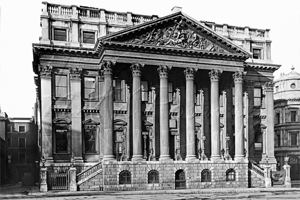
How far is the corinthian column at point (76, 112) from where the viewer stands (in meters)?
36.8

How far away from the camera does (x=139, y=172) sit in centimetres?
3441

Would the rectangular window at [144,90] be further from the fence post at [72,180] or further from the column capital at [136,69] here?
the fence post at [72,180]

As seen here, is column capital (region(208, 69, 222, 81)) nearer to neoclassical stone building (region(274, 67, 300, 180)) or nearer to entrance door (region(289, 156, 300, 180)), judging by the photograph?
entrance door (region(289, 156, 300, 180))

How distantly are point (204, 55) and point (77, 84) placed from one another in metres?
12.0

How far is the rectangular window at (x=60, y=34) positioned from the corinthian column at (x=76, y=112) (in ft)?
10.3

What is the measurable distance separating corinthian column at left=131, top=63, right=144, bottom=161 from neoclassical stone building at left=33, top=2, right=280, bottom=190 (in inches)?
3.4

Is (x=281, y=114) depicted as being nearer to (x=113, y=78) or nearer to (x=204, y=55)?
(x=204, y=55)

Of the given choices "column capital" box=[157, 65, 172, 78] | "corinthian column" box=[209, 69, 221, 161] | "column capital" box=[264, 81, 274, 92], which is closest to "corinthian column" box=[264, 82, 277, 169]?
"column capital" box=[264, 81, 274, 92]

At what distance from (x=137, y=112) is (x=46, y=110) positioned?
8216 millimetres

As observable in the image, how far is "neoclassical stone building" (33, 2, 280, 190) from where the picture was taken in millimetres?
34969

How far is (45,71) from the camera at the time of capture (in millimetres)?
36281

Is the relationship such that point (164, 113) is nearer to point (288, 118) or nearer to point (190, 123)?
point (190, 123)

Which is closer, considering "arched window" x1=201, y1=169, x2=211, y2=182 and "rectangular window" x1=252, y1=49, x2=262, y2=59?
"arched window" x1=201, y1=169, x2=211, y2=182

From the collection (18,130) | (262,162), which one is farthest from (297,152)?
(18,130)
